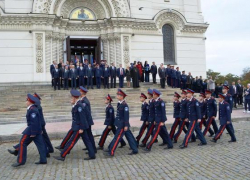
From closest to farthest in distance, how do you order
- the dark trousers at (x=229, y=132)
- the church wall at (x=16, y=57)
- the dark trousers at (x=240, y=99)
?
the dark trousers at (x=229, y=132) → the dark trousers at (x=240, y=99) → the church wall at (x=16, y=57)

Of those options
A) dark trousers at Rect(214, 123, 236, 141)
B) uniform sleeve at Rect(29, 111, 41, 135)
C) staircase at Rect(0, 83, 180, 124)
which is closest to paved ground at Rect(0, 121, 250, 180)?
dark trousers at Rect(214, 123, 236, 141)

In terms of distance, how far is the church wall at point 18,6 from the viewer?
1883 centimetres

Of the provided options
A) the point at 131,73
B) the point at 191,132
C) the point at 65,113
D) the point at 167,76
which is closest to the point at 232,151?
the point at 191,132

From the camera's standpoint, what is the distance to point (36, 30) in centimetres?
1902

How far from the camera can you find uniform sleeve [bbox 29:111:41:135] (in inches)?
240

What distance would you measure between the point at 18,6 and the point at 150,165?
1744cm

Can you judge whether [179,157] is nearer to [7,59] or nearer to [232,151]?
[232,151]

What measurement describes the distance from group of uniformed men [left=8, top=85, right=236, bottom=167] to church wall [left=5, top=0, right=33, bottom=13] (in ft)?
45.6

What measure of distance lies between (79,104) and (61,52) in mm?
14523

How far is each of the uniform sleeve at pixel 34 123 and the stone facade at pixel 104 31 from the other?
44.6 feet

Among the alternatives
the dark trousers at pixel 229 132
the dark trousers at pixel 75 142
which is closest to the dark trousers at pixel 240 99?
the dark trousers at pixel 229 132

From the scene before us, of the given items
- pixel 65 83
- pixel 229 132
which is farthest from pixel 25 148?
pixel 65 83

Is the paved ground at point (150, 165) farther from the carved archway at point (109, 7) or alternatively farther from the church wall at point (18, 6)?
the carved archway at point (109, 7)

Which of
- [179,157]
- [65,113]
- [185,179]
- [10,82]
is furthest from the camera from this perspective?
[10,82]
